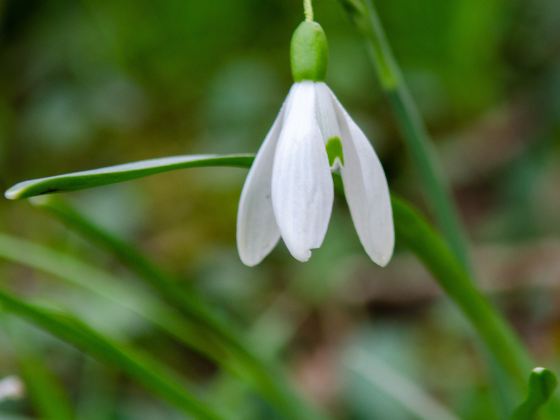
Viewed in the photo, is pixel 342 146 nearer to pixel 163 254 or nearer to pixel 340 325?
pixel 340 325

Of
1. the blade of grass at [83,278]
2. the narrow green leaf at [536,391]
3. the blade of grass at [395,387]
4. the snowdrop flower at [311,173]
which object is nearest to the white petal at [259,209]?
the snowdrop flower at [311,173]

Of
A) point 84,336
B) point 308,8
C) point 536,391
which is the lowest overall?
point 536,391

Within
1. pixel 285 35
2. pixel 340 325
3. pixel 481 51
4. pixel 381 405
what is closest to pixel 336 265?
pixel 340 325

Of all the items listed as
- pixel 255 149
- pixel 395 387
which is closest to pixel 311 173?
pixel 395 387

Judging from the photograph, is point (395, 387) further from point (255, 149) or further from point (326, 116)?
point (255, 149)

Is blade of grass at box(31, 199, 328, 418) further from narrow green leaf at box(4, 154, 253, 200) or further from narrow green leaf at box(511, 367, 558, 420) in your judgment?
narrow green leaf at box(511, 367, 558, 420)

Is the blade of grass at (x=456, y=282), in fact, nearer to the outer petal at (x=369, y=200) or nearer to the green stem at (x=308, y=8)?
the outer petal at (x=369, y=200)

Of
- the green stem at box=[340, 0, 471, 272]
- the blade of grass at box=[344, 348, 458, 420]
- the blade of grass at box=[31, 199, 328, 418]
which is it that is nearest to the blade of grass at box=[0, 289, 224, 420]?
the blade of grass at box=[31, 199, 328, 418]
